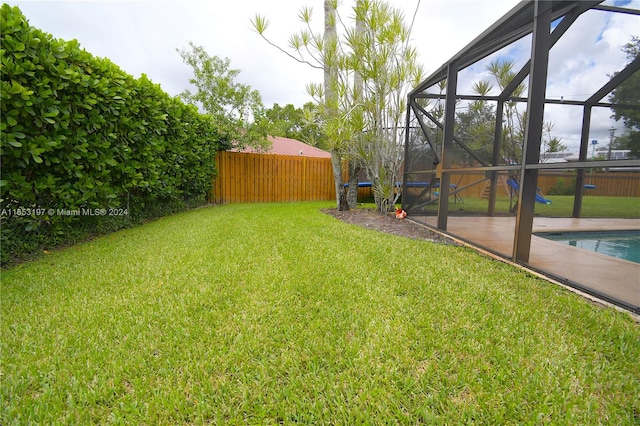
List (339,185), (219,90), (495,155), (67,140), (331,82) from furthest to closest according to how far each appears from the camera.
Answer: (219,90) → (339,185) → (331,82) → (495,155) → (67,140)

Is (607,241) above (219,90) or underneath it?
underneath

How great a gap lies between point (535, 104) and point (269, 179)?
26.0 feet

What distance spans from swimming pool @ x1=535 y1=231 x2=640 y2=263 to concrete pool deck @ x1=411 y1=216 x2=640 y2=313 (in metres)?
0.13

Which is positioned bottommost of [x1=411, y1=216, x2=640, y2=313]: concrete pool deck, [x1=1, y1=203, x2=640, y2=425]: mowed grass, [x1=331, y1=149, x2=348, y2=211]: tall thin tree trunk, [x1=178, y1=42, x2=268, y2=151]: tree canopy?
[x1=1, y1=203, x2=640, y2=425]: mowed grass

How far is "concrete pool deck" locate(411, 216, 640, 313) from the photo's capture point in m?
2.44

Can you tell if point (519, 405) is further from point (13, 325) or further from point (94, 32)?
point (94, 32)

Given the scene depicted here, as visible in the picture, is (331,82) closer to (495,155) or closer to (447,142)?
(447,142)

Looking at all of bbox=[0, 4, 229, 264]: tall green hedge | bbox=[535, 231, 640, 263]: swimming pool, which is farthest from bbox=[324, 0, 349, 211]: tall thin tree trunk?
bbox=[535, 231, 640, 263]: swimming pool

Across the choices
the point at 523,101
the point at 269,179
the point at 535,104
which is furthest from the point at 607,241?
the point at 269,179

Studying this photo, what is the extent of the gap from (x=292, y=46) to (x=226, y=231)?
4.31m

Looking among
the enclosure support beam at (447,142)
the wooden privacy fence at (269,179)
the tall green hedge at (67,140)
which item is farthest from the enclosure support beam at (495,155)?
the wooden privacy fence at (269,179)

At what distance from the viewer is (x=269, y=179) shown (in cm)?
967

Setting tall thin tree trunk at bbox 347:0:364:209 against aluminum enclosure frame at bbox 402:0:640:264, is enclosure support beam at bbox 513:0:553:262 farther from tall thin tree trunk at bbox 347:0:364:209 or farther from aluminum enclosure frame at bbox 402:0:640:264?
tall thin tree trunk at bbox 347:0:364:209

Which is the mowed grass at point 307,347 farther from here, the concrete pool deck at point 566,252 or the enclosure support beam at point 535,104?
the enclosure support beam at point 535,104
